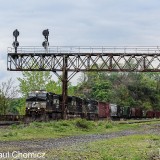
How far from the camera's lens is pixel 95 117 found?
215ft

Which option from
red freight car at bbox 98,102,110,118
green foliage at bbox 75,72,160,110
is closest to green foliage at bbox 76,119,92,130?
red freight car at bbox 98,102,110,118

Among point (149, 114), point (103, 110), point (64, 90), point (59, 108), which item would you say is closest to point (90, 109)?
point (103, 110)

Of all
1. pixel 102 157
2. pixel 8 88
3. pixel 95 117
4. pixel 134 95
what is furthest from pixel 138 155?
pixel 134 95

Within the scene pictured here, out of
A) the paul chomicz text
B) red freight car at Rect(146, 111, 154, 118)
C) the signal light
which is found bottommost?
the paul chomicz text

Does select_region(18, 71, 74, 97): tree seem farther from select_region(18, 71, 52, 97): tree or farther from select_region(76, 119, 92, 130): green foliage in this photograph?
select_region(76, 119, 92, 130): green foliage

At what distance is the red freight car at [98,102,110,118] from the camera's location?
67912 mm

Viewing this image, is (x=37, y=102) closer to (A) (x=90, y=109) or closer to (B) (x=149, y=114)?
(A) (x=90, y=109)

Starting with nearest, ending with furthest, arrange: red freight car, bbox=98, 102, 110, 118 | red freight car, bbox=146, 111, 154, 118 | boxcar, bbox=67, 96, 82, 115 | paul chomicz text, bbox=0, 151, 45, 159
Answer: paul chomicz text, bbox=0, 151, 45, 159 < boxcar, bbox=67, 96, 82, 115 < red freight car, bbox=98, 102, 110, 118 < red freight car, bbox=146, 111, 154, 118

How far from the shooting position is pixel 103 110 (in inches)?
2751

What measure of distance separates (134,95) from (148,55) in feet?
167

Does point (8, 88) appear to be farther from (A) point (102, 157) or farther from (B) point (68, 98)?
(A) point (102, 157)

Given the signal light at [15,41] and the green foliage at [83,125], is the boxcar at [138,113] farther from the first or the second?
the green foliage at [83,125]

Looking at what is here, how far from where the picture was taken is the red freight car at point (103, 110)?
223ft

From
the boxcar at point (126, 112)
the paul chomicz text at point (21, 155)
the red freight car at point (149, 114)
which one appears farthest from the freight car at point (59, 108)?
the paul chomicz text at point (21, 155)
